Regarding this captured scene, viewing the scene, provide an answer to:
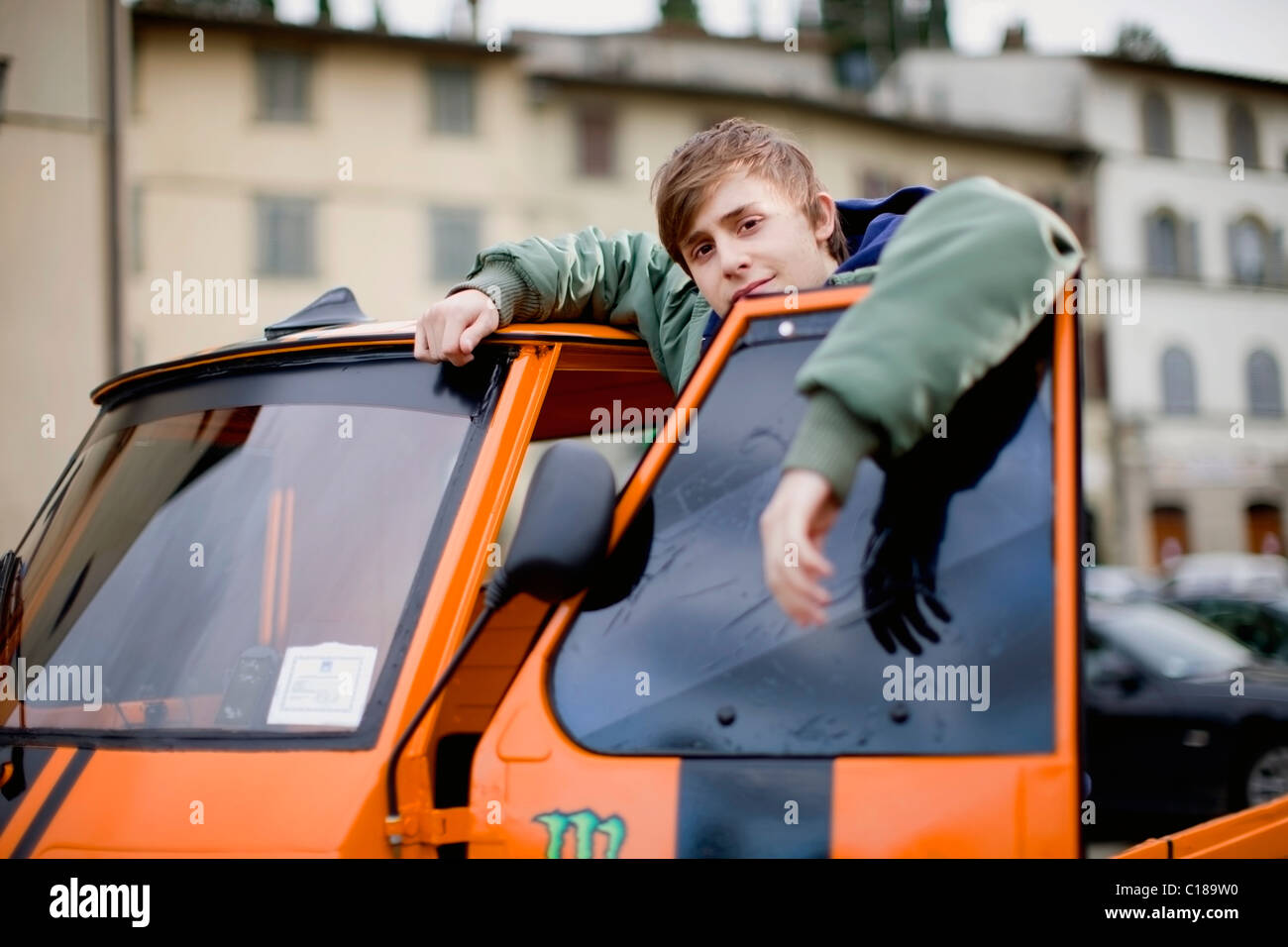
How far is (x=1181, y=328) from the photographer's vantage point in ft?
101

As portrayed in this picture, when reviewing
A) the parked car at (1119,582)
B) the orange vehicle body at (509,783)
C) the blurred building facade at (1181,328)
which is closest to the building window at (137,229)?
the blurred building facade at (1181,328)

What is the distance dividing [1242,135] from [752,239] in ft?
101

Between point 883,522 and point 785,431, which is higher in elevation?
point 785,431

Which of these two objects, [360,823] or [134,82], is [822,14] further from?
[360,823]

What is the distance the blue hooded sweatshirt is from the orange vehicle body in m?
0.23

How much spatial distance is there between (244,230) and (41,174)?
531 inches

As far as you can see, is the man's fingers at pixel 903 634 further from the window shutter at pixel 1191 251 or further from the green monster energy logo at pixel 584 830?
the window shutter at pixel 1191 251

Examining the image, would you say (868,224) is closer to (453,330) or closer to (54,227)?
(453,330)

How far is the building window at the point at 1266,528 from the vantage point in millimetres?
30094

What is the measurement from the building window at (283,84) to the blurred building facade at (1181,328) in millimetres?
14372

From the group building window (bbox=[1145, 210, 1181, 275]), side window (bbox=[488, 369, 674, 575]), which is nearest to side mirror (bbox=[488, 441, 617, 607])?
side window (bbox=[488, 369, 674, 575])

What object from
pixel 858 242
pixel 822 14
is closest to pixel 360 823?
pixel 858 242
